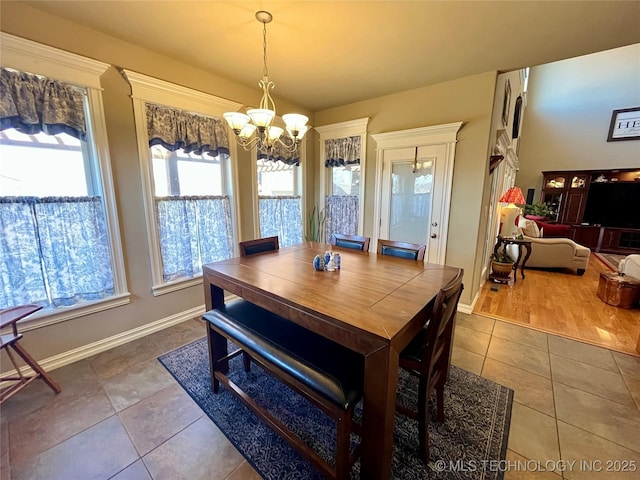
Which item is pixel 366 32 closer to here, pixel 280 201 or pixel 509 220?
pixel 280 201

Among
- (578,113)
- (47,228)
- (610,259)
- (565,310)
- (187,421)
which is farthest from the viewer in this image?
(578,113)

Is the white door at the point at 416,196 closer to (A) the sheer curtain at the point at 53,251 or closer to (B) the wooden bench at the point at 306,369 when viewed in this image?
(B) the wooden bench at the point at 306,369

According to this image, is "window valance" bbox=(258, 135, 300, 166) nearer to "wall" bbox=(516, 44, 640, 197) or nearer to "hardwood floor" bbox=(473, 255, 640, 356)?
"hardwood floor" bbox=(473, 255, 640, 356)

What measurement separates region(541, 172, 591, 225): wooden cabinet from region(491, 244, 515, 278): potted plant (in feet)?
16.2

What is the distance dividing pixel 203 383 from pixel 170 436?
1.41ft

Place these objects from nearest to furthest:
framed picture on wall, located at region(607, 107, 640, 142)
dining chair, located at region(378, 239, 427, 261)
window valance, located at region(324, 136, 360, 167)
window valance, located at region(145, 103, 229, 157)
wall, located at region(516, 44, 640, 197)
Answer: dining chair, located at region(378, 239, 427, 261) → window valance, located at region(145, 103, 229, 157) → window valance, located at region(324, 136, 360, 167) → framed picture on wall, located at region(607, 107, 640, 142) → wall, located at region(516, 44, 640, 197)

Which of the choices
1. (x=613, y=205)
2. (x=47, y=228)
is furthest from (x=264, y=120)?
(x=613, y=205)

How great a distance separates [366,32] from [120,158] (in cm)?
235

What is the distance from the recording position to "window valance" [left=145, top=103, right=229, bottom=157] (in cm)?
247

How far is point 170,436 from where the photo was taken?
1.55 m

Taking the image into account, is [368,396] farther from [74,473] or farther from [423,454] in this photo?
[74,473]

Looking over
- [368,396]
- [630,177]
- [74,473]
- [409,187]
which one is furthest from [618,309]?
[630,177]

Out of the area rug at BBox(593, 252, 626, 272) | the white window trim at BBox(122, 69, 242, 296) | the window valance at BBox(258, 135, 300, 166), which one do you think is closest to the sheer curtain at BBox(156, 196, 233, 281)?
the white window trim at BBox(122, 69, 242, 296)

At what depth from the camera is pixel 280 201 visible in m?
3.84
